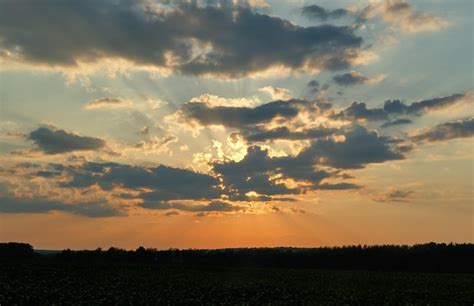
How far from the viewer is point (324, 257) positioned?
Result: 462 ft

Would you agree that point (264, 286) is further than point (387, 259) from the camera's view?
No

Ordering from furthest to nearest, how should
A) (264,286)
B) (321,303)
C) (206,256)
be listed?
1. (206,256)
2. (264,286)
3. (321,303)

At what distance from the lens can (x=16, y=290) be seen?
4775 centimetres

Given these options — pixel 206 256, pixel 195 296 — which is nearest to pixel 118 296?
pixel 195 296

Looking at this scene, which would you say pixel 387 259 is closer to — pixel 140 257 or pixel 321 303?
pixel 140 257

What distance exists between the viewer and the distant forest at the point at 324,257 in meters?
126

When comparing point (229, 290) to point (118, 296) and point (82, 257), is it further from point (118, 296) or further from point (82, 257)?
point (82, 257)

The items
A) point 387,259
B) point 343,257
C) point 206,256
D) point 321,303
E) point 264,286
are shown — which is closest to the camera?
point 321,303

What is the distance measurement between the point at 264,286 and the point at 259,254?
8633 cm

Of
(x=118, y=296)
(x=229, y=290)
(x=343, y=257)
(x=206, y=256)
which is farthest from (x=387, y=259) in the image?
(x=118, y=296)

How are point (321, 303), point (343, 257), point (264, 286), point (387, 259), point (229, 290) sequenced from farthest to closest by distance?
1. point (343, 257)
2. point (387, 259)
3. point (264, 286)
4. point (229, 290)
5. point (321, 303)

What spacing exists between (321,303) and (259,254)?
101486mm

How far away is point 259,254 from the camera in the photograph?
146750 millimetres

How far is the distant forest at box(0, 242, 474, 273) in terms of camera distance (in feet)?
412
